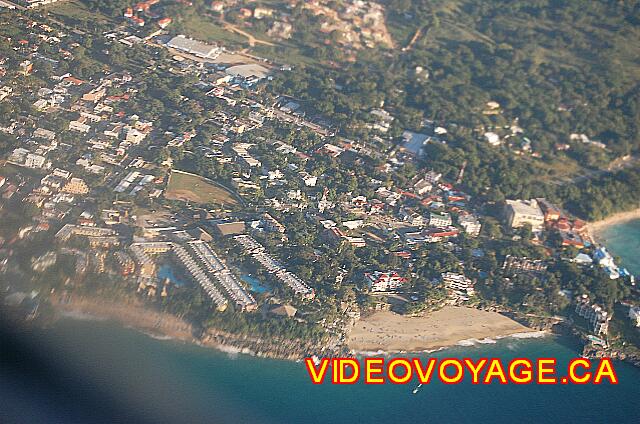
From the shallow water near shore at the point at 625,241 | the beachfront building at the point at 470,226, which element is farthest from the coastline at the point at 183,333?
the shallow water near shore at the point at 625,241

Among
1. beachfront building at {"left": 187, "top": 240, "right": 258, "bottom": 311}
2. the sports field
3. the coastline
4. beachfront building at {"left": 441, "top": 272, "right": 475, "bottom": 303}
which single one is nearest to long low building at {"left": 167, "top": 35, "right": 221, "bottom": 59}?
the sports field

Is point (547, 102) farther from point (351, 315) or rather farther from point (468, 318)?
point (351, 315)

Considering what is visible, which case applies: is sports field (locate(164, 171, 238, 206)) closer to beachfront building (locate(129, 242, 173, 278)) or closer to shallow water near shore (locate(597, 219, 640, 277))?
beachfront building (locate(129, 242, 173, 278))

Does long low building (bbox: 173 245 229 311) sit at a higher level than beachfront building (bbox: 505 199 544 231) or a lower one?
lower

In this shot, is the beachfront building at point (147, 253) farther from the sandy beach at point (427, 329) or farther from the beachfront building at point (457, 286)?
the beachfront building at point (457, 286)

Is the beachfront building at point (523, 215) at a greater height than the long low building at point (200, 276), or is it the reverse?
the beachfront building at point (523, 215)

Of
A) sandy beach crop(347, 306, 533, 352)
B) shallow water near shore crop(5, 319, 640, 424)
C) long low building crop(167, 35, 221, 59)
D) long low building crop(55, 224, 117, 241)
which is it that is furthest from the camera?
long low building crop(167, 35, 221, 59)

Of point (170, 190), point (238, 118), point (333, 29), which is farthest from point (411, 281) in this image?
point (333, 29)
